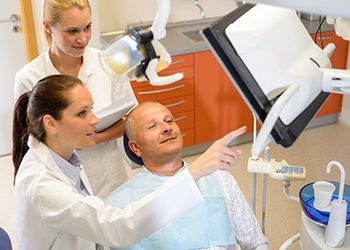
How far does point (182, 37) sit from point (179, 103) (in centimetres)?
47

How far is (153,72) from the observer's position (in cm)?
105

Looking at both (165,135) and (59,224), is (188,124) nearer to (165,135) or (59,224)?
(165,135)

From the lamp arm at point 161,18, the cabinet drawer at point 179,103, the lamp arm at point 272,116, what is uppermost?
the lamp arm at point 161,18

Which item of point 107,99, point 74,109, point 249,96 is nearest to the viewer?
point 249,96

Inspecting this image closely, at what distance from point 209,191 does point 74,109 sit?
0.63 m

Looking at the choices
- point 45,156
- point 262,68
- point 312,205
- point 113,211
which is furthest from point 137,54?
point 312,205

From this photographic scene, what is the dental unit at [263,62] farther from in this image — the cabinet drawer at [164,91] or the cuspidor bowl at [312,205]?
the cabinet drawer at [164,91]

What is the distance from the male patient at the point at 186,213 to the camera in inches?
73.4

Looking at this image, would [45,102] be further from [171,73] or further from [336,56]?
[336,56]

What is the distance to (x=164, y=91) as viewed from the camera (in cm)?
348

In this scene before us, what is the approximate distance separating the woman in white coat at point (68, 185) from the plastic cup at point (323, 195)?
0.56 m

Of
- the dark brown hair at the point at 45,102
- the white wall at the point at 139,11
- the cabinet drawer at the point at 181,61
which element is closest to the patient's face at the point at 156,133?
the dark brown hair at the point at 45,102

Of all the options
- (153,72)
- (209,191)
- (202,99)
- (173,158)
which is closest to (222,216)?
(209,191)

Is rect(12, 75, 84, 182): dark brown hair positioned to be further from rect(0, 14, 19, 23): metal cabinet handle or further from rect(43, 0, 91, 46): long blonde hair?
rect(0, 14, 19, 23): metal cabinet handle
